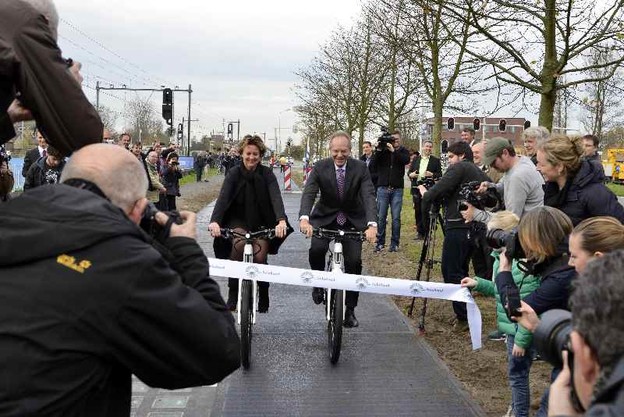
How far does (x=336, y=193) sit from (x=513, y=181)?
1765 millimetres

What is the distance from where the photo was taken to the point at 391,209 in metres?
13.2

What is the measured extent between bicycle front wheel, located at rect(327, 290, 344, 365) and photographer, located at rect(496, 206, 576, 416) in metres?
2.38

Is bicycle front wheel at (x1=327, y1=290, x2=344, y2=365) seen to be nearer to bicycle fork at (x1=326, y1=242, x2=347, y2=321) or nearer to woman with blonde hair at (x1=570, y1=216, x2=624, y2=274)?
bicycle fork at (x1=326, y1=242, x2=347, y2=321)

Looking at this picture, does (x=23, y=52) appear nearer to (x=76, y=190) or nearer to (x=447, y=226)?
(x=76, y=190)

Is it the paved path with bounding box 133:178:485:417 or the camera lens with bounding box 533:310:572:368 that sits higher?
the camera lens with bounding box 533:310:572:368

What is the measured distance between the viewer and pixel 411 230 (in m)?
16.6

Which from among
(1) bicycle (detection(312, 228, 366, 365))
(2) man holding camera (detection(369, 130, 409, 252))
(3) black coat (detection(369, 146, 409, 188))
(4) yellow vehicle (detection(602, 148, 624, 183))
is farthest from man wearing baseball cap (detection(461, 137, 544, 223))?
(4) yellow vehicle (detection(602, 148, 624, 183))

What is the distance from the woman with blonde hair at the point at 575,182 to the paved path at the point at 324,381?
1.64m

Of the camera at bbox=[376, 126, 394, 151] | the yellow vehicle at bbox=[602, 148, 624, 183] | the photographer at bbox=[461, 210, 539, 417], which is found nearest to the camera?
the photographer at bbox=[461, 210, 539, 417]

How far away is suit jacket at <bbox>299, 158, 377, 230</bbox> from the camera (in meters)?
7.00

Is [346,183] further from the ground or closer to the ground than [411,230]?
further from the ground

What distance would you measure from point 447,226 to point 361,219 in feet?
3.50

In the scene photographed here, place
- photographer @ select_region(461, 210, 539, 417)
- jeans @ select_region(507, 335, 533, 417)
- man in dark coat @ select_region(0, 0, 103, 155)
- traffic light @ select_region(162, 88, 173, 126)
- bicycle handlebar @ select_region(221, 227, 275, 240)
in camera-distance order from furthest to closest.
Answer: traffic light @ select_region(162, 88, 173, 126) < bicycle handlebar @ select_region(221, 227, 275, 240) < jeans @ select_region(507, 335, 533, 417) < photographer @ select_region(461, 210, 539, 417) < man in dark coat @ select_region(0, 0, 103, 155)

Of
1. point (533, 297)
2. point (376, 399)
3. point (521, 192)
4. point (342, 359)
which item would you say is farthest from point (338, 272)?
point (533, 297)
